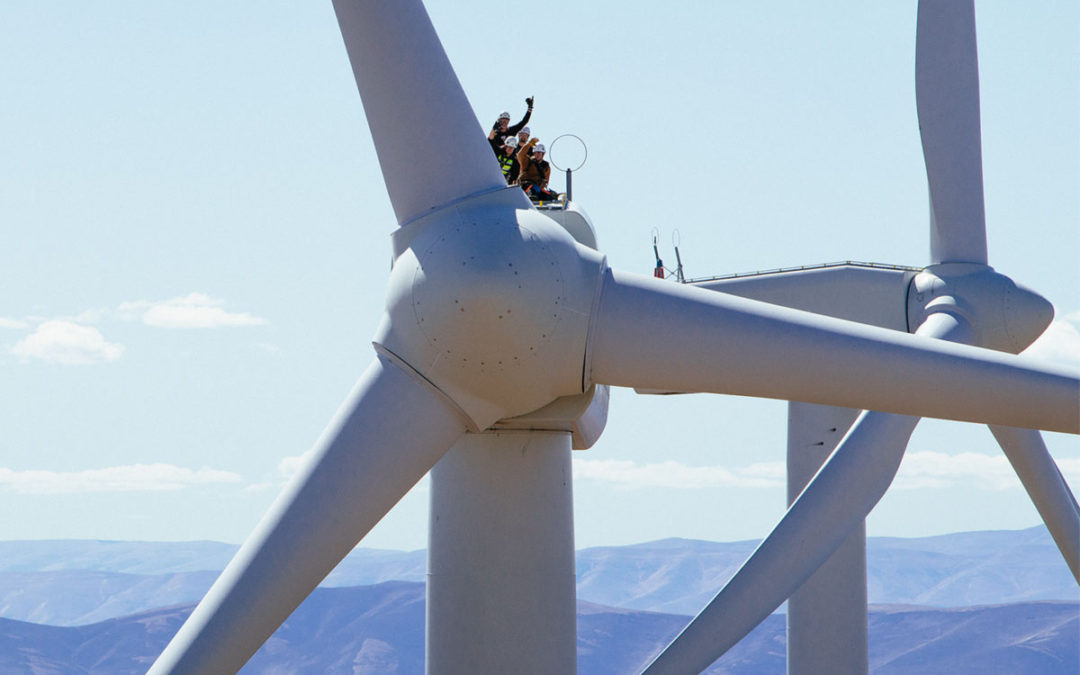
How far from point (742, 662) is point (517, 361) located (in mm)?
139169

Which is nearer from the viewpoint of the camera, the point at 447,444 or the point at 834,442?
the point at 447,444

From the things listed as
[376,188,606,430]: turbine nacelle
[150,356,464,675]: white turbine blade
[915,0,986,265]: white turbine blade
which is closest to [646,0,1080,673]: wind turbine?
[915,0,986,265]: white turbine blade

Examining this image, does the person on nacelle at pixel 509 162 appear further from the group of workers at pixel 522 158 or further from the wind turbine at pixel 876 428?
the wind turbine at pixel 876 428

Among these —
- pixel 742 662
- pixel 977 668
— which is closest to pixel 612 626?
pixel 742 662

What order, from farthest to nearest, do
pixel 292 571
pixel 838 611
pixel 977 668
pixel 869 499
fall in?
pixel 977 668 < pixel 838 611 < pixel 869 499 < pixel 292 571

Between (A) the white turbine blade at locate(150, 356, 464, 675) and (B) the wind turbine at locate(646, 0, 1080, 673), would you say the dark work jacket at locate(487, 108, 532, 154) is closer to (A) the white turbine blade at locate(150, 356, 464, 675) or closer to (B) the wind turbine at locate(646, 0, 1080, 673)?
(B) the wind turbine at locate(646, 0, 1080, 673)

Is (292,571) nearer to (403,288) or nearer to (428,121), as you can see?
(403,288)

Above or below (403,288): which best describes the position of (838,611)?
below

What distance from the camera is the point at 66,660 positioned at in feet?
505

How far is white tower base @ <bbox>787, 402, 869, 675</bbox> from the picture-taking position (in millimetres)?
25203

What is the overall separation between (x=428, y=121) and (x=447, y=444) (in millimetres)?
3566

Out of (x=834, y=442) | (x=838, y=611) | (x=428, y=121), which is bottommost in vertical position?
(x=838, y=611)

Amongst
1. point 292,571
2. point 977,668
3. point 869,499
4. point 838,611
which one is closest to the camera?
point 292,571

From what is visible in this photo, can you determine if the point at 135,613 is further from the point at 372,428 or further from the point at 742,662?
the point at 372,428
